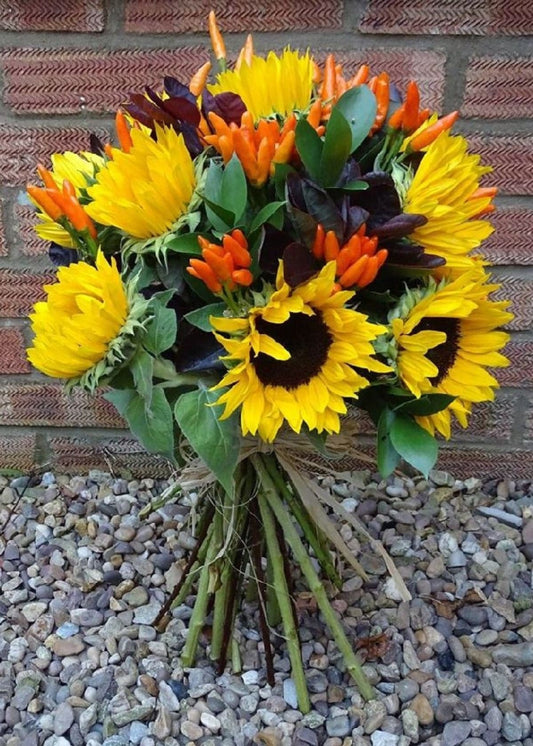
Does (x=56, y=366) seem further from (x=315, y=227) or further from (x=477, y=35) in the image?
(x=477, y=35)

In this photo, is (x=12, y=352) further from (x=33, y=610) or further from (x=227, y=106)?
(x=227, y=106)

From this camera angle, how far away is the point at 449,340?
2.43 feet

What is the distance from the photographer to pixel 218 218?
660 millimetres

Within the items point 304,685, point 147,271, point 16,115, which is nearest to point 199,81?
point 147,271

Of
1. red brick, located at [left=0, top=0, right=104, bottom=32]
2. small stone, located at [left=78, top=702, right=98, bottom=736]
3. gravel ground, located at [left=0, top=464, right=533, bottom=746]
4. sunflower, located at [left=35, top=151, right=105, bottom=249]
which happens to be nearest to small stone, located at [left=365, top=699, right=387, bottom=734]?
gravel ground, located at [left=0, top=464, right=533, bottom=746]

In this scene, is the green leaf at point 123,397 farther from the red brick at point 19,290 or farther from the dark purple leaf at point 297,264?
the red brick at point 19,290

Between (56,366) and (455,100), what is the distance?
2.42ft

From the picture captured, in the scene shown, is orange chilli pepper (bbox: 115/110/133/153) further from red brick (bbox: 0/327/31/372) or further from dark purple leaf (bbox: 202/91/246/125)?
red brick (bbox: 0/327/31/372)

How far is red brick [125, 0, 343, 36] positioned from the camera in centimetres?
106

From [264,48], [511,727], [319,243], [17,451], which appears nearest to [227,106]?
[319,243]

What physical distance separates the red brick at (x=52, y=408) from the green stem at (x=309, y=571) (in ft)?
1.72

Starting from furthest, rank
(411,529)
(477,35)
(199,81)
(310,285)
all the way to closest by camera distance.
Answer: (411,529) → (477,35) → (199,81) → (310,285)

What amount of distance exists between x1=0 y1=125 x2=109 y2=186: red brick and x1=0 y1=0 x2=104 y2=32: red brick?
137 mm

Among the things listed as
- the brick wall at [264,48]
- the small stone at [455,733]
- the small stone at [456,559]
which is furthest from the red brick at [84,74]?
the small stone at [455,733]
